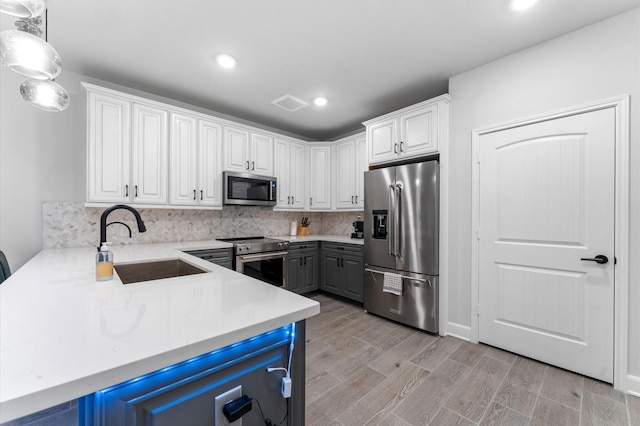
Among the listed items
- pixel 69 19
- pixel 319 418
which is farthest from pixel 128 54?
pixel 319 418

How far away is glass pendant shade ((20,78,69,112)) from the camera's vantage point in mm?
1352

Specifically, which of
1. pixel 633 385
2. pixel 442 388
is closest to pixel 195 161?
→ pixel 442 388

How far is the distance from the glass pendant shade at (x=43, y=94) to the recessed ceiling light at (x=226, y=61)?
1.38 meters

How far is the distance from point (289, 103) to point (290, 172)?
1063 millimetres

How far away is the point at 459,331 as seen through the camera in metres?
2.71

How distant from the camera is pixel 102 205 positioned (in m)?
2.60

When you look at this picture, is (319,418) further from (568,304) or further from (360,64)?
(360,64)

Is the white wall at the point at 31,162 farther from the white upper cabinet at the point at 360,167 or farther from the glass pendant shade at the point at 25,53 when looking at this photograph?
the white upper cabinet at the point at 360,167

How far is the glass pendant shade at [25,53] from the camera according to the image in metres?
1.04

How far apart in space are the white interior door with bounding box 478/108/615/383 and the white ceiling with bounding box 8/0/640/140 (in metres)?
0.83

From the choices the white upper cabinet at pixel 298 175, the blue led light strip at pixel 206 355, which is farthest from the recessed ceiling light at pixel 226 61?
the blue led light strip at pixel 206 355

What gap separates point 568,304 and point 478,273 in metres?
0.66

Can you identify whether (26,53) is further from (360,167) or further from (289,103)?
(360,167)

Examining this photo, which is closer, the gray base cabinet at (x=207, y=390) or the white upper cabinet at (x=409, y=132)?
the gray base cabinet at (x=207, y=390)
